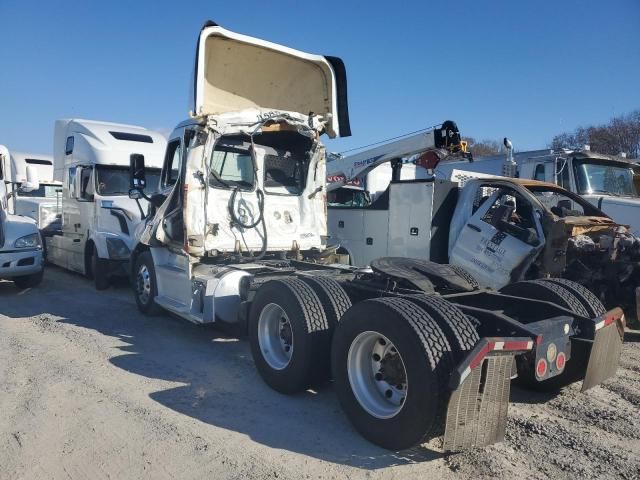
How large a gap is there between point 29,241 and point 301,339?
7427 mm

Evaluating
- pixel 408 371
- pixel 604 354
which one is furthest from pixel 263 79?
pixel 604 354

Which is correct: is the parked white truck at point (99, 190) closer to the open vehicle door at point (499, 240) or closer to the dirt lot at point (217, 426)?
the dirt lot at point (217, 426)

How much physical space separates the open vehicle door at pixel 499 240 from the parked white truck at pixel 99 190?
5.68 m

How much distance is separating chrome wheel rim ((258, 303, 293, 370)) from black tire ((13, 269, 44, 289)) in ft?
22.4

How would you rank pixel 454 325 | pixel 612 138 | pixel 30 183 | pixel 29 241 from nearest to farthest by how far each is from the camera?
pixel 454 325 < pixel 29 241 < pixel 30 183 < pixel 612 138

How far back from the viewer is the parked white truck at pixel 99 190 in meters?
9.70

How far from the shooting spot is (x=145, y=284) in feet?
24.6

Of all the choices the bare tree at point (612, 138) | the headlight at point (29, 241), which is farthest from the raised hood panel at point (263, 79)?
the bare tree at point (612, 138)

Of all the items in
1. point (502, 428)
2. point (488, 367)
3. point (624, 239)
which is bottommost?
point (502, 428)

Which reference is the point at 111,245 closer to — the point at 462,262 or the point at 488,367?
the point at 462,262

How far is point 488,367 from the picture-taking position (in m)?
3.19

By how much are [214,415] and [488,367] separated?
2.23 m

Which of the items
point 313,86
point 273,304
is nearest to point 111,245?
A: point 313,86

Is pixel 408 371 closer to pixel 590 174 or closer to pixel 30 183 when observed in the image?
pixel 590 174
